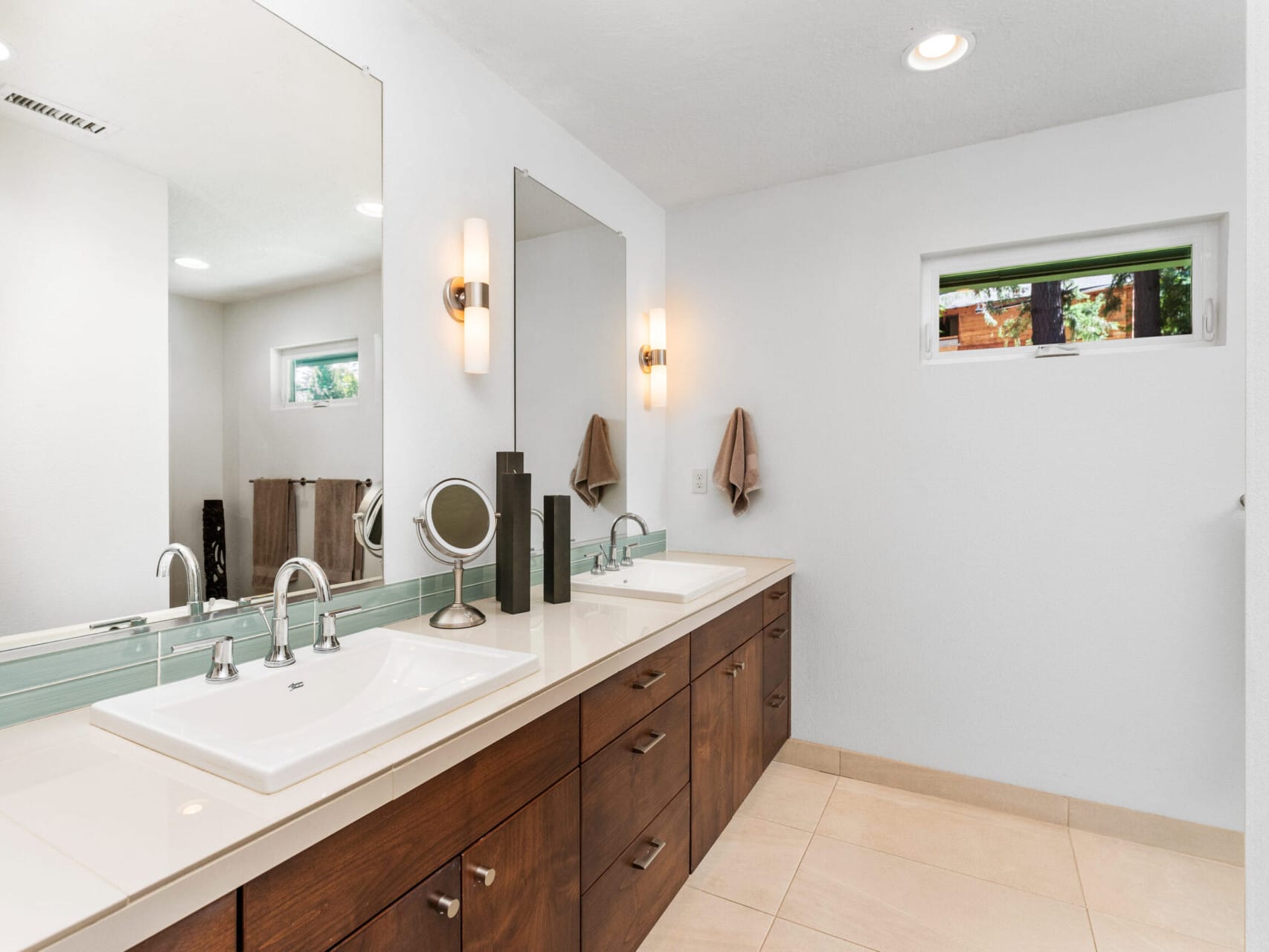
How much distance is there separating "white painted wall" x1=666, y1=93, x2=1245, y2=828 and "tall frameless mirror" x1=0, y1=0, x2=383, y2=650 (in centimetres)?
165

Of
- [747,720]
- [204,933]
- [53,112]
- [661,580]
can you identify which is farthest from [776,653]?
[53,112]

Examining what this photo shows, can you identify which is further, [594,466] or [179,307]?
[594,466]

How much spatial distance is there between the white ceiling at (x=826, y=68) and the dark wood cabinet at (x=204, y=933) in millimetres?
1893

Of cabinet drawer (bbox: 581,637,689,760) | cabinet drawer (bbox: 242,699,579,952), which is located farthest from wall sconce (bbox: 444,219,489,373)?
cabinet drawer (bbox: 242,699,579,952)

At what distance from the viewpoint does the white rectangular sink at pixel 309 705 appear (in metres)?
0.84

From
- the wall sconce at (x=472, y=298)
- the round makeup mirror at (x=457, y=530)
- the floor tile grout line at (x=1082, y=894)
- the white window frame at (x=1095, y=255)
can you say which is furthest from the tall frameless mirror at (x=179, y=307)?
the floor tile grout line at (x=1082, y=894)

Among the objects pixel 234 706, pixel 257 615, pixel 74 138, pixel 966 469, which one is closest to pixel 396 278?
pixel 74 138

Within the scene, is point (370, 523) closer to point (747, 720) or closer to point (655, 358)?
point (747, 720)

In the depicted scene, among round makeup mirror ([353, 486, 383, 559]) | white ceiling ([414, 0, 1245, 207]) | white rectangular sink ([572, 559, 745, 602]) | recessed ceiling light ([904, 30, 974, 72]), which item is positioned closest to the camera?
round makeup mirror ([353, 486, 383, 559])

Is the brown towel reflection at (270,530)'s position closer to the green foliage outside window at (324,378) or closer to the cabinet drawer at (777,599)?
the green foliage outside window at (324,378)

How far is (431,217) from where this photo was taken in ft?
5.68

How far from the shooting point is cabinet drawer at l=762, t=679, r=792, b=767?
238 cm

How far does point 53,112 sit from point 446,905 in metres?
1.38

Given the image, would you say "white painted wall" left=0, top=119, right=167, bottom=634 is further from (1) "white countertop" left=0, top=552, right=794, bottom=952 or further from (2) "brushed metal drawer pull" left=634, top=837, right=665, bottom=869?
(2) "brushed metal drawer pull" left=634, top=837, right=665, bottom=869
